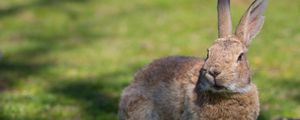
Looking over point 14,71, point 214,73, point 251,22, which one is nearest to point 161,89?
point 251,22

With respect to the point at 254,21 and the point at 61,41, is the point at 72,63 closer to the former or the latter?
the point at 61,41

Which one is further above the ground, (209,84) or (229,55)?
(229,55)

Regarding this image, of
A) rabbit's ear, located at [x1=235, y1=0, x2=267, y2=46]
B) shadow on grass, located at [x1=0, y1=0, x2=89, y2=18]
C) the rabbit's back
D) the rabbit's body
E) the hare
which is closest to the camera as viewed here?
the hare

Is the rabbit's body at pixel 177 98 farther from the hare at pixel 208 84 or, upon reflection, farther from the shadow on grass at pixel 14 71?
the shadow on grass at pixel 14 71

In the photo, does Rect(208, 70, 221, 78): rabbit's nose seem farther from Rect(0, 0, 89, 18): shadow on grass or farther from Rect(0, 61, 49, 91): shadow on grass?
Rect(0, 0, 89, 18): shadow on grass

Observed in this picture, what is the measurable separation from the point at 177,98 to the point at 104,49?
9061 mm

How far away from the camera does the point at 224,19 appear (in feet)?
24.6

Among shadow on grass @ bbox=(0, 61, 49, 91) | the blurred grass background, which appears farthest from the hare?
shadow on grass @ bbox=(0, 61, 49, 91)

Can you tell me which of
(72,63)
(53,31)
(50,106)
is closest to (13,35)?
(53,31)

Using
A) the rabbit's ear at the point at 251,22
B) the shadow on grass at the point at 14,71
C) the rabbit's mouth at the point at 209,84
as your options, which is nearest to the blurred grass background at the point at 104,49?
the shadow on grass at the point at 14,71

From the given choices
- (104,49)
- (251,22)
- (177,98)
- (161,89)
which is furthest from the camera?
(104,49)

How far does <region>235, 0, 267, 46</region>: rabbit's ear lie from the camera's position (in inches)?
293

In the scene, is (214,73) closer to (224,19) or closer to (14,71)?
(224,19)

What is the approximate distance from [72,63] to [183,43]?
294cm
